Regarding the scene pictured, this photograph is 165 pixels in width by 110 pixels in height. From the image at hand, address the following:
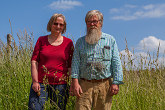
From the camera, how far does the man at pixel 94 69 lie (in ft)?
7.78

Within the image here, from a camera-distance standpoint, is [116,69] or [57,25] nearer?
[116,69]

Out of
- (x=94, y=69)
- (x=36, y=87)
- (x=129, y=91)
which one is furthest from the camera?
(x=129, y=91)

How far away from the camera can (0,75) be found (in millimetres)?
4293

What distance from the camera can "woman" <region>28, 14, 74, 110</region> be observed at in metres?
2.57

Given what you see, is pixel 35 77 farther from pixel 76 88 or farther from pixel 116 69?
pixel 116 69

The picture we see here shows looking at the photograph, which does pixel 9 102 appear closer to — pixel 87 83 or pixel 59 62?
pixel 59 62

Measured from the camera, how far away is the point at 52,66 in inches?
101

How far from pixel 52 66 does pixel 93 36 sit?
0.67m

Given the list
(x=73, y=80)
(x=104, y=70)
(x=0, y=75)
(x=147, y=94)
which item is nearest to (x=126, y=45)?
(x=147, y=94)

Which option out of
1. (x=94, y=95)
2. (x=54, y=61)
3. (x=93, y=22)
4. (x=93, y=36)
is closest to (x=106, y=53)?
(x=93, y=36)

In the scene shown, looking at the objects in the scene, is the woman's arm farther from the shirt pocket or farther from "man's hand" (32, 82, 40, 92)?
the shirt pocket

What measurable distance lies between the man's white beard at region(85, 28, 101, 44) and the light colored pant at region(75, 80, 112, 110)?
504mm

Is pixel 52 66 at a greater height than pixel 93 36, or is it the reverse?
pixel 93 36

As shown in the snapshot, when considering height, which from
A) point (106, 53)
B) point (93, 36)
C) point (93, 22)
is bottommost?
point (106, 53)
